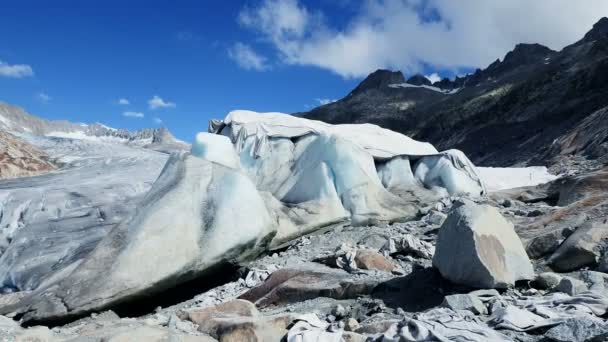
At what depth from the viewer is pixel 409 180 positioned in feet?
40.4

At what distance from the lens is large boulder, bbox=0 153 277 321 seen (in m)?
6.98

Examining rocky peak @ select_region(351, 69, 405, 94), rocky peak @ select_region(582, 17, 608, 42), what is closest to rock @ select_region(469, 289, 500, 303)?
rocky peak @ select_region(582, 17, 608, 42)

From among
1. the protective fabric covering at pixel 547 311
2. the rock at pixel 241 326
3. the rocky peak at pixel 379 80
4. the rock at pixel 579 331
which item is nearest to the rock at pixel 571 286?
the protective fabric covering at pixel 547 311

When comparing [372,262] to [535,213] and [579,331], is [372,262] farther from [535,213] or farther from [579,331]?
[535,213]

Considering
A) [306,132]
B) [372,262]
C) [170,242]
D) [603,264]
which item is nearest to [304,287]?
[372,262]

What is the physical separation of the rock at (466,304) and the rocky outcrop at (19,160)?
16.3 meters

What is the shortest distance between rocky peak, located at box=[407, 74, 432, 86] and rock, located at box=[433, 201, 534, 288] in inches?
4625

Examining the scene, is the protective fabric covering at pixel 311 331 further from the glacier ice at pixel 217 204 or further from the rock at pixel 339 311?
the glacier ice at pixel 217 204

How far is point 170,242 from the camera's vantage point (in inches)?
294

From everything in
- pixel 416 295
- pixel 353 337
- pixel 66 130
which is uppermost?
pixel 66 130

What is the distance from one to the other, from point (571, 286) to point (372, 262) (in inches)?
96.7

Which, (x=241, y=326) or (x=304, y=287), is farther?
(x=304, y=287)

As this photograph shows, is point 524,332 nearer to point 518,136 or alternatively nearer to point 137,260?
point 137,260

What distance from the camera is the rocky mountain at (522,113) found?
25422mm
